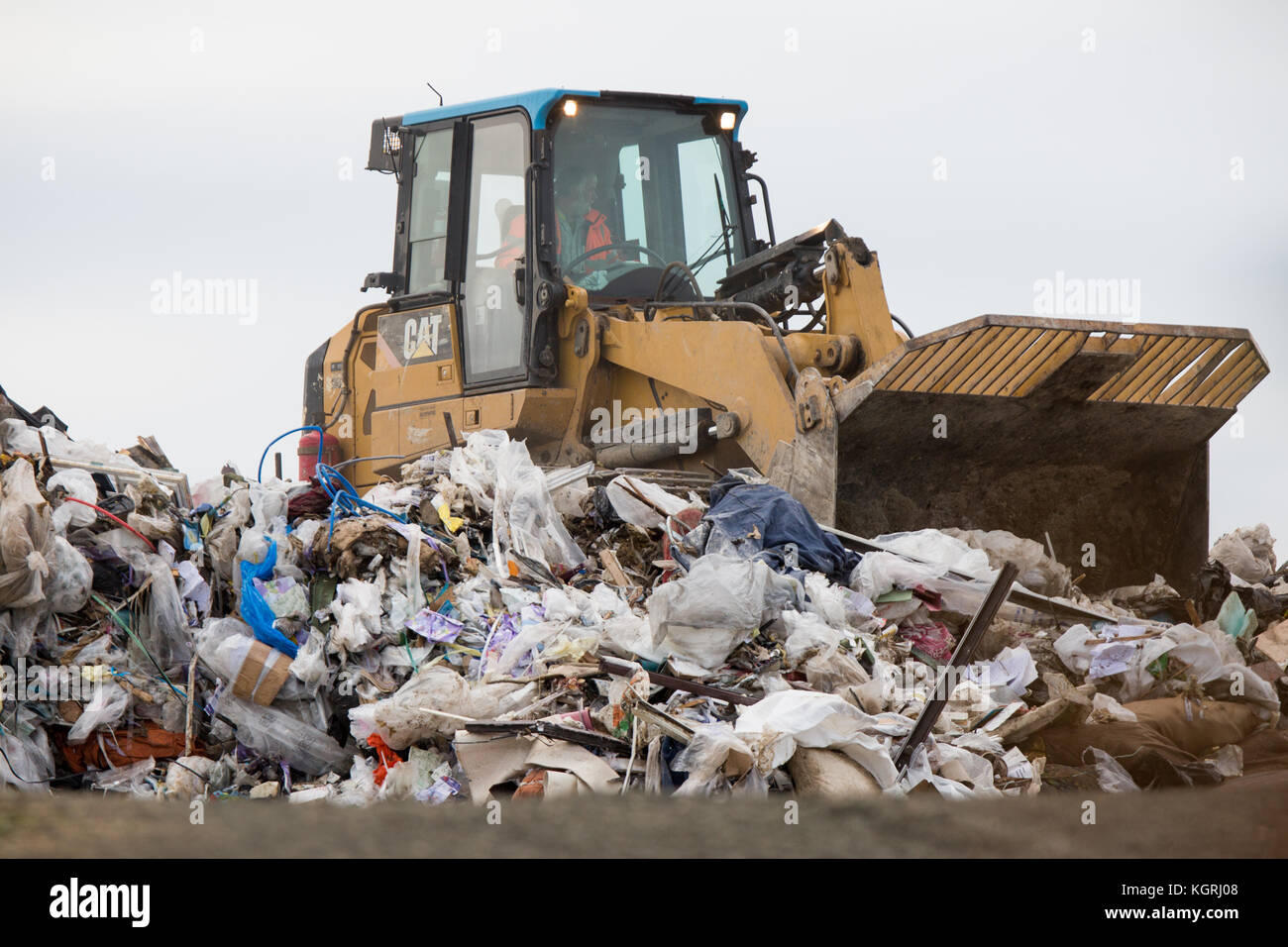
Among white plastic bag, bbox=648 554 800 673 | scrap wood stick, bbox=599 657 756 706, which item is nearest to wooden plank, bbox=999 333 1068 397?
white plastic bag, bbox=648 554 800 673

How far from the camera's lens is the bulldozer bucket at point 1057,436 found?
19.5ft

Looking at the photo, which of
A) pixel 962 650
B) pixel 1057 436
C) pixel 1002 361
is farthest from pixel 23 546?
pixel 1057 436

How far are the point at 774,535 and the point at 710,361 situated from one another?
151 centimetres

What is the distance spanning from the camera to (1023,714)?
4652 millimetres

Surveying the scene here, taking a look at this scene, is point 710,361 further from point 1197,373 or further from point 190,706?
point 190,706

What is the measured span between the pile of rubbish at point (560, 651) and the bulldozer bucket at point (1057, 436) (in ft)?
1.44

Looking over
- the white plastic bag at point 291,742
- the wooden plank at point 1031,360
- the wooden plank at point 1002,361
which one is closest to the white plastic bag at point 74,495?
the white plastic bag at point 291,742

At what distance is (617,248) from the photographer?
7891 millimetres

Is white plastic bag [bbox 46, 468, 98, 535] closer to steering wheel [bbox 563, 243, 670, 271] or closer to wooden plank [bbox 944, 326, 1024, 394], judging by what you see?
steering wheel [bbox 563, 243, 670, 271]

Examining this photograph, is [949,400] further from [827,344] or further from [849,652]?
[849,652]

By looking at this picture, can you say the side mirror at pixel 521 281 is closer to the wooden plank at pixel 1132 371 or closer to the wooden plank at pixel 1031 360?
the wooden plank at pixel 1031 360

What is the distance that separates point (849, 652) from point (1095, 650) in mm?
1072

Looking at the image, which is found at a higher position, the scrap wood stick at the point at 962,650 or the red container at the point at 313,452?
the red container at the point at 313,452

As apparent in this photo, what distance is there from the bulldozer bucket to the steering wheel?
2.34m
